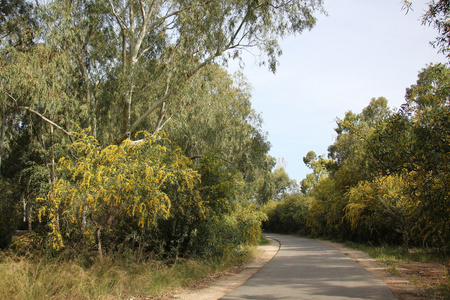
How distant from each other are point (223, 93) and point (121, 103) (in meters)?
8.91

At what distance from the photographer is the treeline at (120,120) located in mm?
10008

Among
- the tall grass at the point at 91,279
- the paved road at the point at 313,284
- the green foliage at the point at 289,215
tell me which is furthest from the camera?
the green foliage at the point at 289,215

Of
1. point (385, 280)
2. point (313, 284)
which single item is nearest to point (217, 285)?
point (313, 284)

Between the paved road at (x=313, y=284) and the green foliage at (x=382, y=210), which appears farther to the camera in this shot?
the green foliage at (x=382, y=210)

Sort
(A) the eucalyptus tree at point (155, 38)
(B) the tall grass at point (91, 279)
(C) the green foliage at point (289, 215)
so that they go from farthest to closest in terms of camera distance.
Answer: (C) the green foliage at point (289, 215), (A) the eucalyptus tree at point (155, 38), (B) the tall grass at point (91, 279)

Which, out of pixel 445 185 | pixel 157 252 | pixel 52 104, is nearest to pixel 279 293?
pixel 445 185

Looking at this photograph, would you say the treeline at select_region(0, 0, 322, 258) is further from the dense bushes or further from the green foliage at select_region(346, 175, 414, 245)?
the green foliage at select_region(346, 175, 414, 245)

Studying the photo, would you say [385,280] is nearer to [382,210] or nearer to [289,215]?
[382,210]

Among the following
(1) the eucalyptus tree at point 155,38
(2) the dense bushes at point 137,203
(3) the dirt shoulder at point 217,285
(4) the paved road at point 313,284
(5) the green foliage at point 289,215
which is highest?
(1) the eucalyptus tree at point 155,38

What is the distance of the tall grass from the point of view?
21.6ft

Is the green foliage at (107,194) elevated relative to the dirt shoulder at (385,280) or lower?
elevated

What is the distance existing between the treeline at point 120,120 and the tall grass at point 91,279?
1150 millimetres

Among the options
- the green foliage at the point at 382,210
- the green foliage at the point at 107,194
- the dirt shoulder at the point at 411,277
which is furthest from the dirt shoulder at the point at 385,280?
the green foliage at the point at 382,210

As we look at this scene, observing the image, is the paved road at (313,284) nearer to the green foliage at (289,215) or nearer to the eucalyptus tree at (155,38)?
the eucalyptus tree at (155,38)
